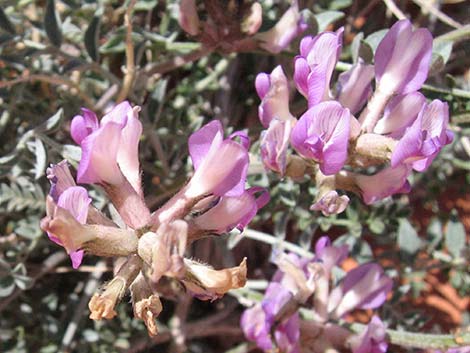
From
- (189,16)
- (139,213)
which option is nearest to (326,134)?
(139,213)

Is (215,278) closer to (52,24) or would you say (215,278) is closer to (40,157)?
(40,157)

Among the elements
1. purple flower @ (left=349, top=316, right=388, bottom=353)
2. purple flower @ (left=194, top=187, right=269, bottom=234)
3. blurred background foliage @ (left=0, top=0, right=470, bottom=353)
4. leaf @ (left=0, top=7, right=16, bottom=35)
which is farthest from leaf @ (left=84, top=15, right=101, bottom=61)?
purple flower @ (left=349, top=316, right=388, bottom=353)

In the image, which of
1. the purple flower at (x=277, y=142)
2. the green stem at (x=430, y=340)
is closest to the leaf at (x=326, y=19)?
the purple flower at (x=277, y=142)

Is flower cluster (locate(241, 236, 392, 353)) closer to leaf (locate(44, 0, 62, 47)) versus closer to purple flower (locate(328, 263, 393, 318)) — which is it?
purple flower (locate(328, 263, 393, 318))

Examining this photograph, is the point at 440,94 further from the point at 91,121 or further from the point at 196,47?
the point at 91,121

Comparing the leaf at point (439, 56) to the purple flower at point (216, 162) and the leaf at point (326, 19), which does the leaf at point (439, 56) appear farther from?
the purple flower at point (216, 162)
